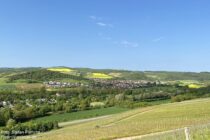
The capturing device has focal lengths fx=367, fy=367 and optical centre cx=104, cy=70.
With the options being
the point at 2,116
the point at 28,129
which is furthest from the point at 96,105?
the point at 28,129

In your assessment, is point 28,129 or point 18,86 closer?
point 28,129

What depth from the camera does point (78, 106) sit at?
11769cm

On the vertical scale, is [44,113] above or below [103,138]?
below

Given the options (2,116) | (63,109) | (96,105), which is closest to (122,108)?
(96,105)

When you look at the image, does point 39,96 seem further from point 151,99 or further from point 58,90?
point 151,99

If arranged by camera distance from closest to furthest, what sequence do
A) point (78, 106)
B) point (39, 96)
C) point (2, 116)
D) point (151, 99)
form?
1. point (2, 116)
2. point (78, 106)
3. point (151, 99)
4. point (39, 96)

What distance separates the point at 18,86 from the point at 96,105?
69.8 m

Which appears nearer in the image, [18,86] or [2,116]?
[2,116]

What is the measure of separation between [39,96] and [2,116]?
188 feet

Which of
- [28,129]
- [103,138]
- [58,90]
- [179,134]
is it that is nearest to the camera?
[179,134]

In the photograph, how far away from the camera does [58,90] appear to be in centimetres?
16938

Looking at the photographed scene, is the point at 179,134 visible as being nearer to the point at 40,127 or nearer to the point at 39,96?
the point at 40,127

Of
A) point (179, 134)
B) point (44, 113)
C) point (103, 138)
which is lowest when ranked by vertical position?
point (44, 113)

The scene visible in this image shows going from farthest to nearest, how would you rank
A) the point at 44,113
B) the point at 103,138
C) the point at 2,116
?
the point at 44,113 → the point at 2,116 → the point at 103,138
